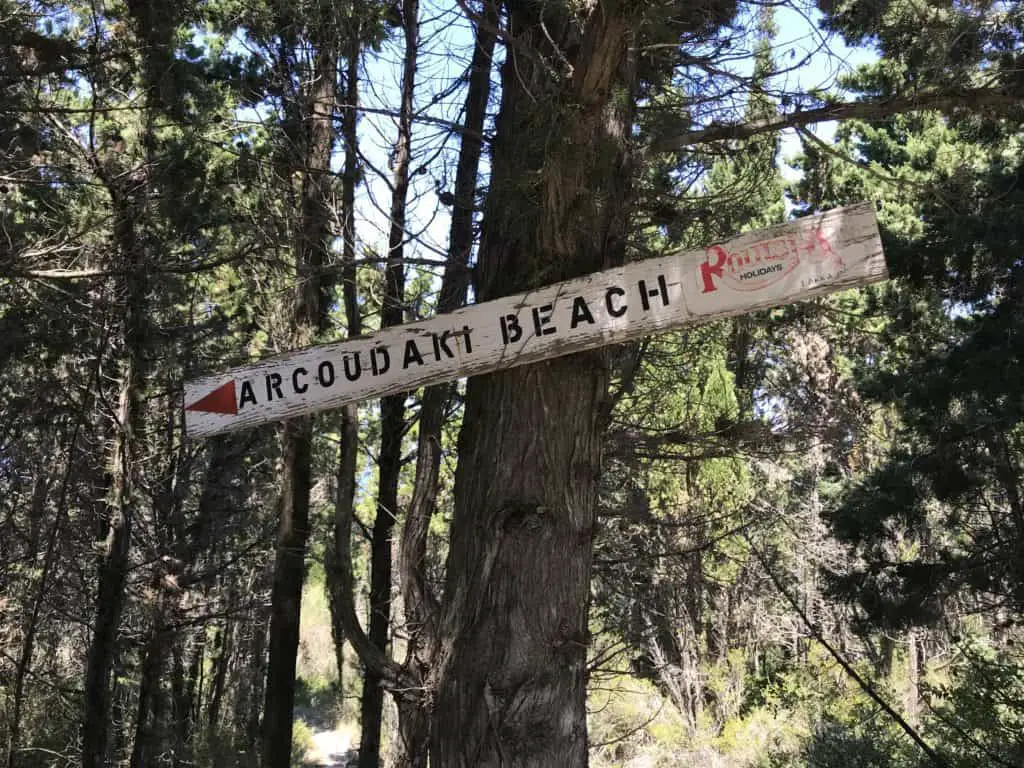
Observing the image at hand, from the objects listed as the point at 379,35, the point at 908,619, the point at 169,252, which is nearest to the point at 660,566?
the point at 908,619

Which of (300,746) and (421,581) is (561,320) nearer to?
(421,581)

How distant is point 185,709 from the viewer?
18250 millimetres

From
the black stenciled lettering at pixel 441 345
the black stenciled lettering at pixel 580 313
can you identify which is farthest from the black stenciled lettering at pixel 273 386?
the black stenciled lettering at pixel 580 313

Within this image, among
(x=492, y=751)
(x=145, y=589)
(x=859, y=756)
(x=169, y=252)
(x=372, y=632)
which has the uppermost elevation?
(x=169, y=252)

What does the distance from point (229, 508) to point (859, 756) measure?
10.2 metres

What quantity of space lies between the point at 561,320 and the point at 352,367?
636 mm

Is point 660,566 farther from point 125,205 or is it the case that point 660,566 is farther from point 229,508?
point 125,205

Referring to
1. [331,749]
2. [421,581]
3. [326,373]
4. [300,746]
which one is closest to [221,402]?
[326,373]

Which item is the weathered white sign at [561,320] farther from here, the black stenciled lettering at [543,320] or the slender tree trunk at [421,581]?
the slender tree trunk at [421,581]

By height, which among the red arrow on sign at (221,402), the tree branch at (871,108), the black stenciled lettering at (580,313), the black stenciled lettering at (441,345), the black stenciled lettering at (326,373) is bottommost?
the red arrow on sign at (221,402)

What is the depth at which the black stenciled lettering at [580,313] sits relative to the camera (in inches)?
97.3

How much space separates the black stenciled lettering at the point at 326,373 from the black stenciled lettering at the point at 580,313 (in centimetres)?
73

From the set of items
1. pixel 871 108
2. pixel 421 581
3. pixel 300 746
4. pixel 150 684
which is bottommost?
pixel 300 746

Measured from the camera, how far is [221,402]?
2.62 metres
